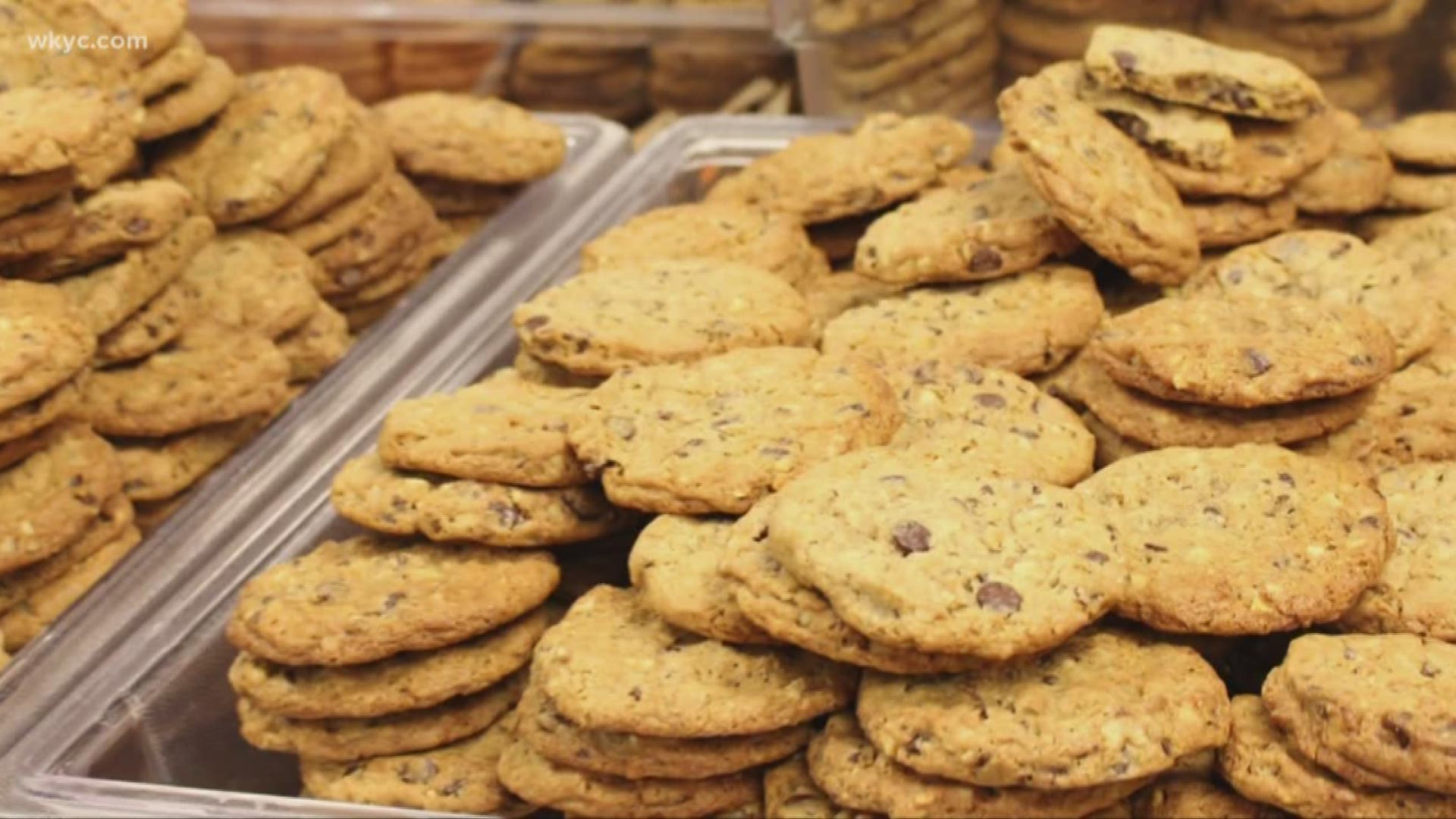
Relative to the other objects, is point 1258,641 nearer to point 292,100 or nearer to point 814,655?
point 814,655

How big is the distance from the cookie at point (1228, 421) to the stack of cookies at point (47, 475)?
3.28ft

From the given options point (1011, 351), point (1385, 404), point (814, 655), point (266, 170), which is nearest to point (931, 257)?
point (1011, 351)

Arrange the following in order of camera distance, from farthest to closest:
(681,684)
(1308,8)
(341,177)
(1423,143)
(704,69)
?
(704,69), (1308,8), (341,177), (1423,143), (681,684)

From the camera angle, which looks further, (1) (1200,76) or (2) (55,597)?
(1) (1200,76)

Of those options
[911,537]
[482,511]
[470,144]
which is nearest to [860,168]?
[470,144]

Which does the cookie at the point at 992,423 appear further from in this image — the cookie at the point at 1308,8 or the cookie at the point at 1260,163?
the cookie at the point at 1308,8

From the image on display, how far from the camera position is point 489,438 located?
150 centimetres

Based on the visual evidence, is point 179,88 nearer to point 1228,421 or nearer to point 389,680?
point 389,680

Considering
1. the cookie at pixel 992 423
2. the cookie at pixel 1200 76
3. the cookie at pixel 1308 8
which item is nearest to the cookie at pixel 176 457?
the cookie at pixel 992 423

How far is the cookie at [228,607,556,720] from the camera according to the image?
143 centimetres

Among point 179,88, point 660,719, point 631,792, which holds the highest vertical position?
point 179,88

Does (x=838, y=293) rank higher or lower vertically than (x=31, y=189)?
Result: lower

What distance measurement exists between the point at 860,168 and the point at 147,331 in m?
0.84

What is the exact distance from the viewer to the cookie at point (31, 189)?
1609 millimetres
